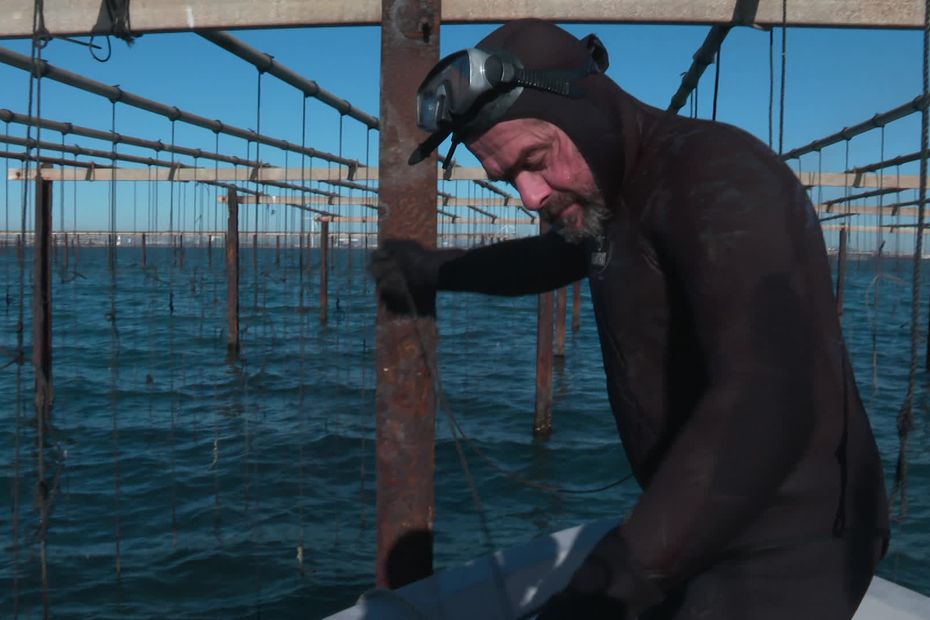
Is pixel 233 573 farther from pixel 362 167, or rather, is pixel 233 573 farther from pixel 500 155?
pixel 362 167

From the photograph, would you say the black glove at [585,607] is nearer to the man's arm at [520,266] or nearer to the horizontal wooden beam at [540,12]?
the man's arm at [520,266]

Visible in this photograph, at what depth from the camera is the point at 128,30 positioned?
2883mm

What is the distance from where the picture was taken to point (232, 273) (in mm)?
17062

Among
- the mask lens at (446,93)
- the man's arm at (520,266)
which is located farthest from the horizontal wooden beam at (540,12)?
the mask lens at (446,93)

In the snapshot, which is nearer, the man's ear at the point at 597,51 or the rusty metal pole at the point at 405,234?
the man's ear at the point at 597,51

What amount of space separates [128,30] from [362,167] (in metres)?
10.9

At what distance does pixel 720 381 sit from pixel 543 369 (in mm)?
9540

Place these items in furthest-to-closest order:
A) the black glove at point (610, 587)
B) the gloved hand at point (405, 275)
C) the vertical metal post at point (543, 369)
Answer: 1. the vertical metal post at point (543, 369)
2. the gloved hand at point (405, 275)
3. the black glove at point (610, 587)

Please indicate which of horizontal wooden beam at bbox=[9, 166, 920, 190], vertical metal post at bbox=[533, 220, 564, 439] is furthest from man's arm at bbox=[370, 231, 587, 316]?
horizontal wooden beam at bbox=[9, 166, 920, 190]

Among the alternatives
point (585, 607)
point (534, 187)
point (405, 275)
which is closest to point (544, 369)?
point (405, 275)

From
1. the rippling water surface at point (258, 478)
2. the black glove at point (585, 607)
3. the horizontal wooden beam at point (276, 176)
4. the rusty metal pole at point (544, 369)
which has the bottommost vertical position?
the rippling water surface at point (258, 478)

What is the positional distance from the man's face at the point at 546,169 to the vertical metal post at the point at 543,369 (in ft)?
28.8

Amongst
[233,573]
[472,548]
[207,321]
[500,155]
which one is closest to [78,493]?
[233,573]

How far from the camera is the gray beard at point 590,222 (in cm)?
124
